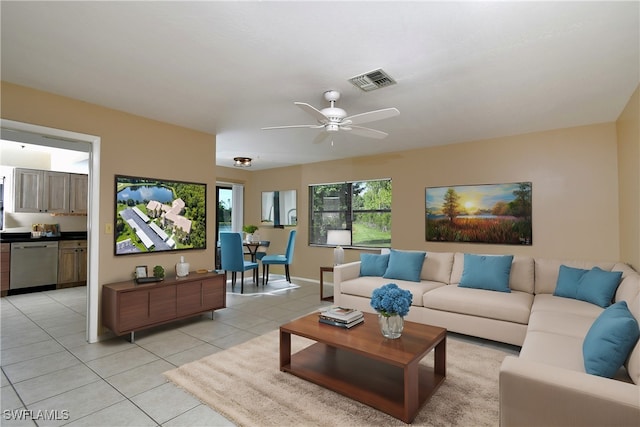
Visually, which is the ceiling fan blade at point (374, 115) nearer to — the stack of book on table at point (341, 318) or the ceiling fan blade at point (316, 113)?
the ceiling fan blade at point (316, 113)

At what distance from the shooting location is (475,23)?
6.49ft

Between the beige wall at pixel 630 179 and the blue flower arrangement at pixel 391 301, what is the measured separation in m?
2.54

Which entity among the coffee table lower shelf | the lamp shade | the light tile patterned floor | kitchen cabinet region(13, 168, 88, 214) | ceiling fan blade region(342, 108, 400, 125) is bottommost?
the light tile patterned floor

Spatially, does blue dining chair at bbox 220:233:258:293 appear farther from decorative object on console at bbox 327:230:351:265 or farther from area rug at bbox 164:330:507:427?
area rug at bbox 164:330:507:427

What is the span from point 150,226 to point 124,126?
1188mm

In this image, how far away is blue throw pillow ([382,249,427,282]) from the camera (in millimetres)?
4277

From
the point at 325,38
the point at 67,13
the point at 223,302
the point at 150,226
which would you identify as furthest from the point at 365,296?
the point at 67,13

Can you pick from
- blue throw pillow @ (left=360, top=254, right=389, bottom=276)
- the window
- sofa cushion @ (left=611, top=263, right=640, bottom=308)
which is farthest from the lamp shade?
sofa cushion @ (left=611, top=263, right=640, bottom=308)

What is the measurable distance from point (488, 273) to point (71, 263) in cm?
722

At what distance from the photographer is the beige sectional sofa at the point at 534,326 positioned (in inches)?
56.0

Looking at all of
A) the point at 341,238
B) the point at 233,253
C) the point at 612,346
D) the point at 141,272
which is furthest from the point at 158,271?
the point at 612,346

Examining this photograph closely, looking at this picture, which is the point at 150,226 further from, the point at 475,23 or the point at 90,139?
the point at 475,23

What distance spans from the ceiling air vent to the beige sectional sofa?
221 centimetres

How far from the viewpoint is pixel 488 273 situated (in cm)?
372
